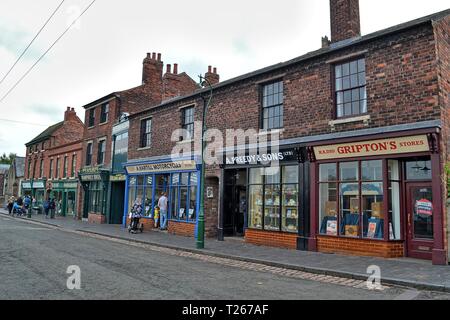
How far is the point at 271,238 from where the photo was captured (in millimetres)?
13891

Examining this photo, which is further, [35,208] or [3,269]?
[35,208]

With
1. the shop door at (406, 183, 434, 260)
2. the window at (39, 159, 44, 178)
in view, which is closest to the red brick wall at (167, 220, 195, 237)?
the shop door at (406, 183, 434, 260)

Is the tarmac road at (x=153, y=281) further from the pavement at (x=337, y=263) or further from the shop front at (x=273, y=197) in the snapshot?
the shop front at (x=273, y=197)

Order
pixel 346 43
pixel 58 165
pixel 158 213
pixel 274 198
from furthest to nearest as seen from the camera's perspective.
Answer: pixel 58 165 → pixel 158 213 → pixel 274 198 → pixel 346 43

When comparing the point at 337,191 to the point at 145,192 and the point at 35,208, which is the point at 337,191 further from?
the point at 35,208

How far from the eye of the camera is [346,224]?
1202 centimetres

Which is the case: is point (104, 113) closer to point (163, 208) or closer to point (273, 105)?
point (163, 208)

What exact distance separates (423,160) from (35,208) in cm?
3576

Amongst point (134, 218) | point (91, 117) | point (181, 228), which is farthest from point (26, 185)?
point (181, 228)

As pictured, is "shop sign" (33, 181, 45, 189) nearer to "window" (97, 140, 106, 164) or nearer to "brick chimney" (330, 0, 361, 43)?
"window" (97, 140, 106, 164)

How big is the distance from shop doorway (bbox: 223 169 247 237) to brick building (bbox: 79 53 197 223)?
33.3 feet

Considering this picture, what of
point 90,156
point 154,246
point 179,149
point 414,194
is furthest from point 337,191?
point 90,156

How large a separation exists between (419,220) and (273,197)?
16.8ft

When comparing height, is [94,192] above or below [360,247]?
above
